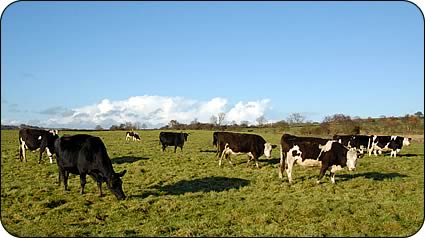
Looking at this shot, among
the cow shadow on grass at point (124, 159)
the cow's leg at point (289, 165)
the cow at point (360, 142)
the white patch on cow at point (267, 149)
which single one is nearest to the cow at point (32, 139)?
the cow shadow on grass at point (124, 159)

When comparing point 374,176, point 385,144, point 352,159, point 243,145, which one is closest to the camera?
point 352,159

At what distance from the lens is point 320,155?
1347 centimetres

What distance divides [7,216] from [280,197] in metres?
6.67

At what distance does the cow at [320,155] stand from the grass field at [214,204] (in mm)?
560

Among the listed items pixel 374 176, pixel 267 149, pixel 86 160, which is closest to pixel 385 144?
pixel 267 149

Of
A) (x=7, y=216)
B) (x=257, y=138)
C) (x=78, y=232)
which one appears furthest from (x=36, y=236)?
(x=257, y=138)

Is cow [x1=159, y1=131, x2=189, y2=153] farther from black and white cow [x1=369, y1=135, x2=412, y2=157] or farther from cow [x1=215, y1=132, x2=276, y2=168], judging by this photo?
black and white cow [x1=369, y1=135, x2=412, y2=157]

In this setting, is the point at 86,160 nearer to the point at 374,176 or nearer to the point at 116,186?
the point at 116,186

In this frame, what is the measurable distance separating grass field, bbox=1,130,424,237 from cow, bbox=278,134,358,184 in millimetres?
560

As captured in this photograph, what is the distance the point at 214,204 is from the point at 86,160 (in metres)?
3.71

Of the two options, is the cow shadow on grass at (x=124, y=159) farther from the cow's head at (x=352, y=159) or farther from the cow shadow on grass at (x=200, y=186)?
the cow's head at (x=352, y=159)

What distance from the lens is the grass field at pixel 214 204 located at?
723 cm

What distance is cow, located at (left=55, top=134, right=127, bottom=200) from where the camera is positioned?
10.1 metres

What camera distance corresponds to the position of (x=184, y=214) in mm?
8492
